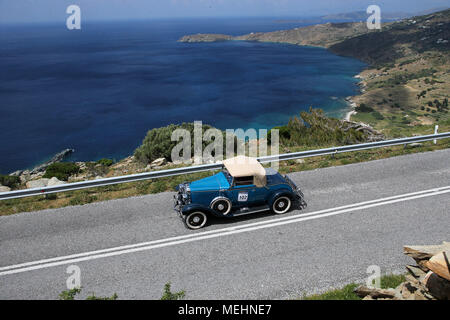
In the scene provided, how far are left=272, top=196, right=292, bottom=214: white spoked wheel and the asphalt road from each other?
0.62 feet

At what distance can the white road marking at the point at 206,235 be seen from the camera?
7160 millimetres

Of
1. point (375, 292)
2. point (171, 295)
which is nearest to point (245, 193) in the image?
point (171, 295)

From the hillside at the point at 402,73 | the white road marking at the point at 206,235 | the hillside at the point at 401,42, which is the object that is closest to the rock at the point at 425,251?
the white road marking at the point at 206,235

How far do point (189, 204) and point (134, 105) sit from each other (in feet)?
219

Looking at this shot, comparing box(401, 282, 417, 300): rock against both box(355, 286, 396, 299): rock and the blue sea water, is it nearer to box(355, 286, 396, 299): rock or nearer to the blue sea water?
box(355, 286, 396, 299): rock

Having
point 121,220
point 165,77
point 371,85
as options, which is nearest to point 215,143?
point 121,220

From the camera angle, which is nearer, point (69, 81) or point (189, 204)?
point (189, 204)

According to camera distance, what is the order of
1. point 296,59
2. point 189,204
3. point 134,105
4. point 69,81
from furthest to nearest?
point 296,59 → point 69,81 → point 134,105 → point 189,204

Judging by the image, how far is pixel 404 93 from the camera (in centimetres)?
7219

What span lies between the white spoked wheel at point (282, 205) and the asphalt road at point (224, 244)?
19cm

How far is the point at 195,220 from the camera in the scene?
8.31 metres

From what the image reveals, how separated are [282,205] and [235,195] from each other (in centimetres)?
147

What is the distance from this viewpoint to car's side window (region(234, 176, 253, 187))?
8469 millimetres
